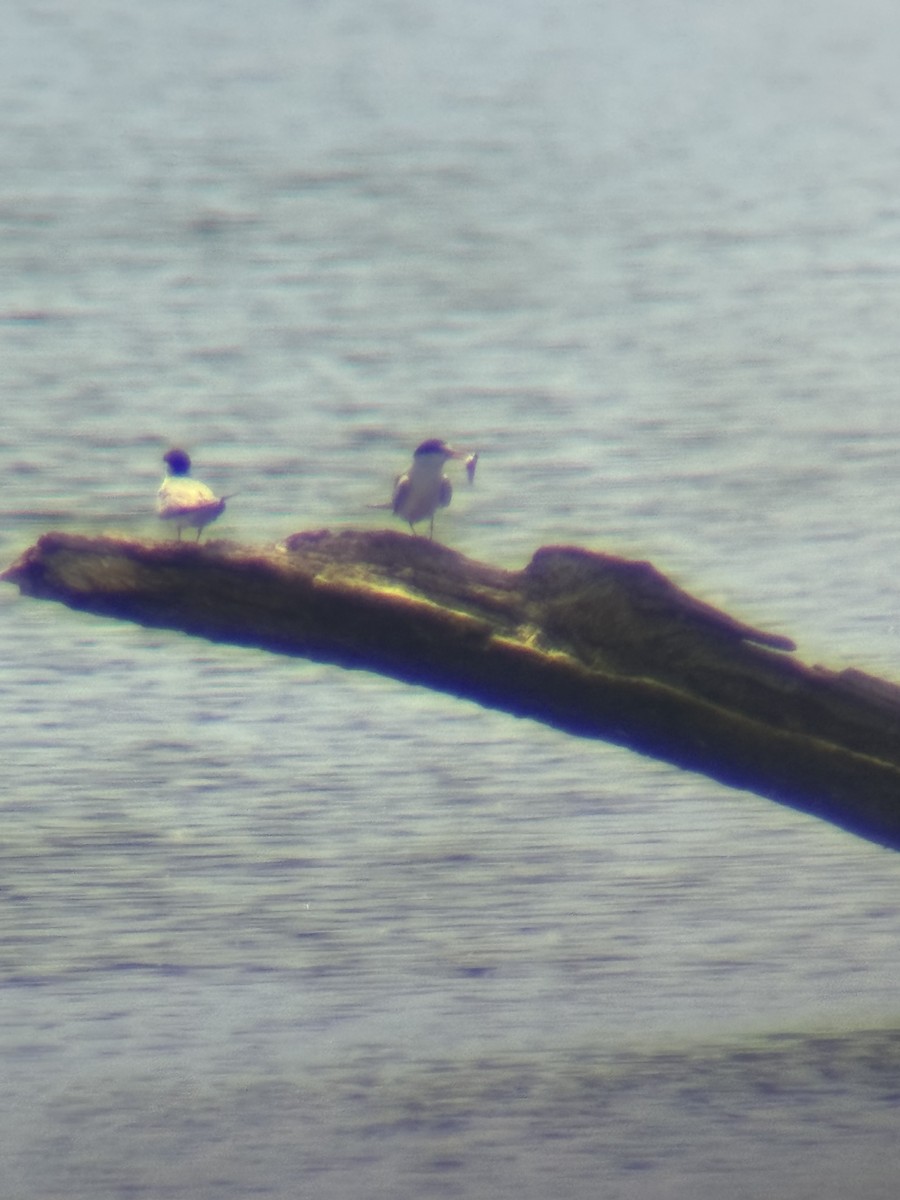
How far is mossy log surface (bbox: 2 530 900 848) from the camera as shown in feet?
10.9

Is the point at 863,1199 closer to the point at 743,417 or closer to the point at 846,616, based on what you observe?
the point at 846,616

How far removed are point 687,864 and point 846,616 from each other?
1751mm

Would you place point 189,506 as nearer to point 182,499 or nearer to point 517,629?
point 182,499

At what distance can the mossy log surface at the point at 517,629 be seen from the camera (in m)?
3.33

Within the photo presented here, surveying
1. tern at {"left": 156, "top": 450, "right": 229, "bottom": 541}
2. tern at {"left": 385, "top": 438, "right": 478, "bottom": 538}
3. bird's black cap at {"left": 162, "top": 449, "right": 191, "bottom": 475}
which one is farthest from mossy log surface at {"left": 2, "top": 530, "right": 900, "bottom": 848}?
bird's black cap at {"left": 162, "top": 449, "right": 191, "bottom": 475}

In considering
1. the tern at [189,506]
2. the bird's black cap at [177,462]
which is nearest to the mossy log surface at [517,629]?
the tern at [189,506]

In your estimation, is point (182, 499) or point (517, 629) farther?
point (182, 499)

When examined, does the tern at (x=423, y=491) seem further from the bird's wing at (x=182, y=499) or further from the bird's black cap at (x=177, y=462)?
the bird's black cap at (x=177, y=462)

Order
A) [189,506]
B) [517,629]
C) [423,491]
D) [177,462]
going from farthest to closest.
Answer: [177,462] < [423,491] < [189,506] < [517,629]

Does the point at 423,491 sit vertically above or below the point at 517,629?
above

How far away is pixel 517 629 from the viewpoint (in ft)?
11.0

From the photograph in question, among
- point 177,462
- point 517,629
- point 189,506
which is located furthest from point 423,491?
point 517,629

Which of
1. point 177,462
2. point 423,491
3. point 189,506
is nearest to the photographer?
point 189,506

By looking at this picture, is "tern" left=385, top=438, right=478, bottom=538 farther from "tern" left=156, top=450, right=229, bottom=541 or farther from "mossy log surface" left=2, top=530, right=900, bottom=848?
"mossy log surface" left=2, top=530, right=900, bottom=848
